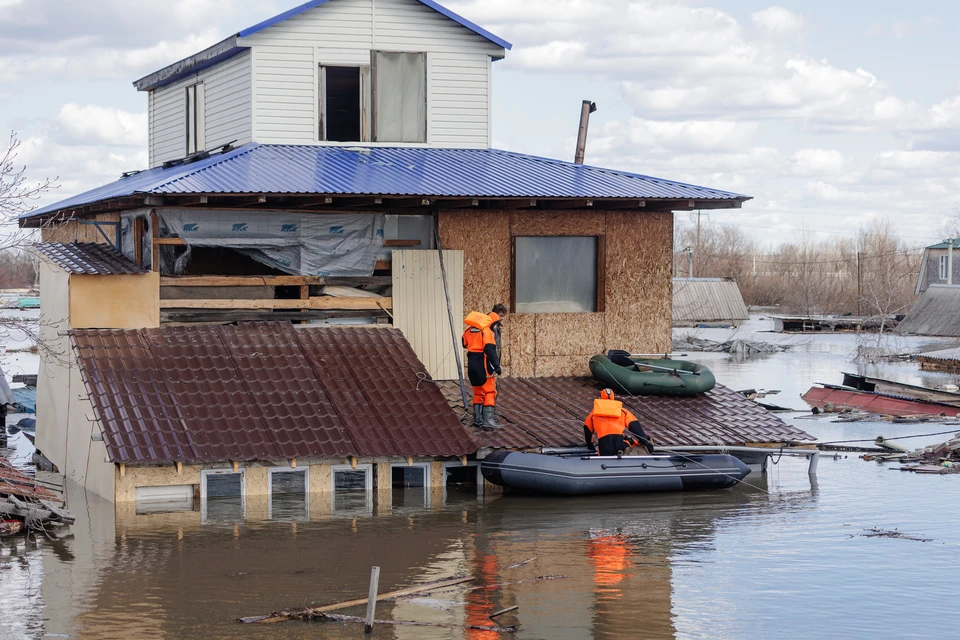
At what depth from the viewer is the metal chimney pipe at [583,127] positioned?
2508cm

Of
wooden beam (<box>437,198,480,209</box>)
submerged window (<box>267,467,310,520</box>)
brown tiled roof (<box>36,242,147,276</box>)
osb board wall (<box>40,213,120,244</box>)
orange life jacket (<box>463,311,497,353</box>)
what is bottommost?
submerged window (<box>267,467,310,520</box>)

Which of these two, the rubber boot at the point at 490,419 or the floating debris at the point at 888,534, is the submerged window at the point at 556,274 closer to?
the rubber boot at the point at 490,419

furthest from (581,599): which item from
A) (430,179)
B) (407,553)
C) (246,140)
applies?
(246,140)

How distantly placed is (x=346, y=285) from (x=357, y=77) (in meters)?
5.33

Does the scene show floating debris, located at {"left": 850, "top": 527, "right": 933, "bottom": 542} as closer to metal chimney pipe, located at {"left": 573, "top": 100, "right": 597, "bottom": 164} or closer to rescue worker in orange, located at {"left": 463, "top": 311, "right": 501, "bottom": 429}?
rescue worker in orange, located at {"left": 463, "top": 311, "right": 501, "bottom": 429}

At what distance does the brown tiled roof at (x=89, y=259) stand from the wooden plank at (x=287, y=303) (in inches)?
32.8

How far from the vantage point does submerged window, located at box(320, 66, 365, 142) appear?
23516 millimetres

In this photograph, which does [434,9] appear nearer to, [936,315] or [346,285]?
[346,285]

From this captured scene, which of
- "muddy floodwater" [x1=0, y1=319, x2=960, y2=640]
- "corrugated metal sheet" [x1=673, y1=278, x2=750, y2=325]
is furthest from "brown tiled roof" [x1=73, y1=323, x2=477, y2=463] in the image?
"corrugated metal sheet" [x1=673, y1=278, x2=750, y2=325]

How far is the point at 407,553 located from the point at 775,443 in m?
7.43

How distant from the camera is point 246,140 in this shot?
23.2 m

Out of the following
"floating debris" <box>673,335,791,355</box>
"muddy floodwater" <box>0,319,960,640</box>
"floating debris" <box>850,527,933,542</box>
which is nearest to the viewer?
"muddy floodwater" <box>0,319,960,640</box>

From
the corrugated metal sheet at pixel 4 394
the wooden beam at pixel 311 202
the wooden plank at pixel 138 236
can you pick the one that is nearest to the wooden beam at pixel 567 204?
the wooden beam at pixel 311 202

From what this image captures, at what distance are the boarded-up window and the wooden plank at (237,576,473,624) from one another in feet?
39.6
